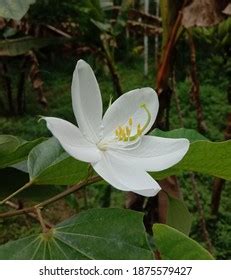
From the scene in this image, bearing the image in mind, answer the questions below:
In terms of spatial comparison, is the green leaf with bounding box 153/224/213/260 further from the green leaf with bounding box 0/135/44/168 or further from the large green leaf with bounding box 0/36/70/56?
the large green leaf with bounding box 0/36/70/56

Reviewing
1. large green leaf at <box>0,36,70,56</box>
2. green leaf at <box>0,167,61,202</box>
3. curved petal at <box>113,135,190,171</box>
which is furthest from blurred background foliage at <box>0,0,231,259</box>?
curved petal at <box>113,135,190,171</box>

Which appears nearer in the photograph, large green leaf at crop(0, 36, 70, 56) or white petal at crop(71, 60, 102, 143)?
white petal at crop(71, 60, 102, 143)

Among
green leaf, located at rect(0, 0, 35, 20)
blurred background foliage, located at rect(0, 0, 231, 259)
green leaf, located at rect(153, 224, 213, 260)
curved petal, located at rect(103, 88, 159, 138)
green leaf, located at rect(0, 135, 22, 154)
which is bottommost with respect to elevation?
blurred background foliage, located at rect(0, 0, 231, 259)

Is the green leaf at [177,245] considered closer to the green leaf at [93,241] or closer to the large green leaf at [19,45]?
the green leaf at [93,241]

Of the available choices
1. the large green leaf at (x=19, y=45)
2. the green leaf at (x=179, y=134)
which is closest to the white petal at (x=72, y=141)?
the green leaf at (x=179, y=134)

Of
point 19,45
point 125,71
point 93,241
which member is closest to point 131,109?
point 93,241
